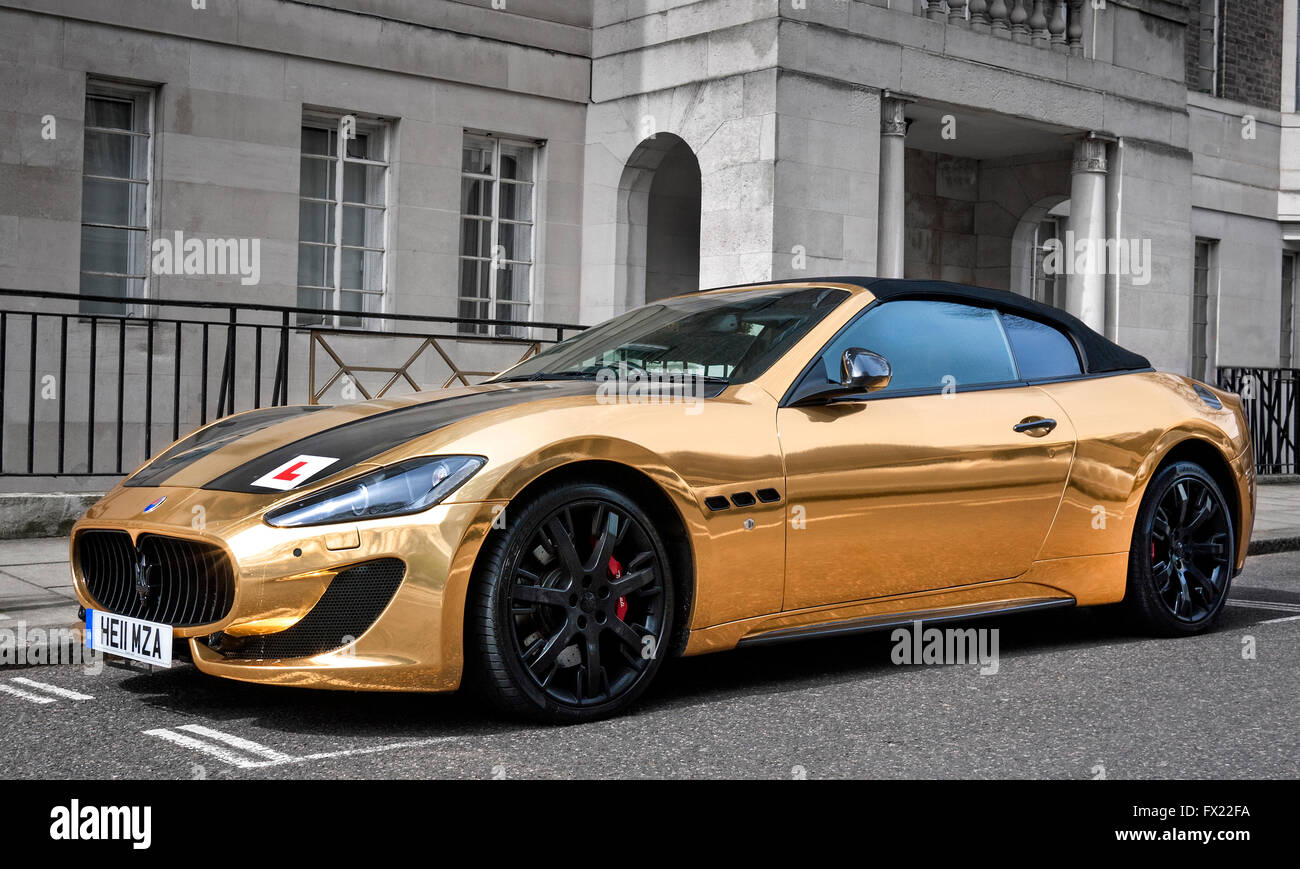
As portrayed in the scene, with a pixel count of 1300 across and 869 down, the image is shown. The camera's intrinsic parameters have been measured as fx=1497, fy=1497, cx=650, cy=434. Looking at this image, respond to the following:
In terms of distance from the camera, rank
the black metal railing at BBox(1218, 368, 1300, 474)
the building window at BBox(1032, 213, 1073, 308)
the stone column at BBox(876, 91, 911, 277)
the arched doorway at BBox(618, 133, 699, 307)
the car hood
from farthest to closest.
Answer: the building window at BBox(1032, 213, 1073, 308) → the black metal railing at BBox(1218, 368, 1300, 474) → the arched doorway at BBox(618, 133, 699, 307) → the stone column at BBox(876, 91, 911, 277) → the car hood

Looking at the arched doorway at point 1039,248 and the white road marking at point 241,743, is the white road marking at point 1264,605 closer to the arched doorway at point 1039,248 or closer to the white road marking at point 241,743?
the white road marking at point 241,743

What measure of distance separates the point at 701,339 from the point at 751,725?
5.25 ft

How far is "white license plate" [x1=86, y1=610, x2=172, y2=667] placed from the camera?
459 centimetres

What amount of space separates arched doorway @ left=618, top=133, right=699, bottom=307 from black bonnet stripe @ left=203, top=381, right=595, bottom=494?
1056cm

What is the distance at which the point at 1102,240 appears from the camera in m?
17.2

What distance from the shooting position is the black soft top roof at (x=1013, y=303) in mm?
6004

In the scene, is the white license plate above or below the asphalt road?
above

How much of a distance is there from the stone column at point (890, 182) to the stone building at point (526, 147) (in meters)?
0.02

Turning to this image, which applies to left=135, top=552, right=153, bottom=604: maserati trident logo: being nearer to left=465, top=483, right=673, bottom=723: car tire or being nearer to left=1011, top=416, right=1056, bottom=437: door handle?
left=465, top=483, right=673, bottom=723: car tire

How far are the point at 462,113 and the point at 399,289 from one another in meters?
1.92

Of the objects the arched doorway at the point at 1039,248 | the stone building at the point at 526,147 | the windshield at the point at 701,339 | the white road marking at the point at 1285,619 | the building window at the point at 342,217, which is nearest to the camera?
the windshield at the point at 701,339

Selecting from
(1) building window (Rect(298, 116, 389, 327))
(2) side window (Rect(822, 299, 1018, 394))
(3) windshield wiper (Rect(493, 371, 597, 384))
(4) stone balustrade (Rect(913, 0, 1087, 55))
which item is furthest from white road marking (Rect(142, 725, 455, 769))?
(4) stone balustrade (Rect(913, 0, 1087, 55))

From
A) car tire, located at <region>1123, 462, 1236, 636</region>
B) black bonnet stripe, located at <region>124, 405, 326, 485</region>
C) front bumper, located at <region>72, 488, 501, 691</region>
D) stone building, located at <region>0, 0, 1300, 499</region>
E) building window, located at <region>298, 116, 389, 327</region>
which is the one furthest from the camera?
building window, located at <region>298, 116, 389, 327</region>

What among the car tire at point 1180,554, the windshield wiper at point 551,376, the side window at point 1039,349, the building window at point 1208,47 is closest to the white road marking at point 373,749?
the windshield wiper at point 551,376
